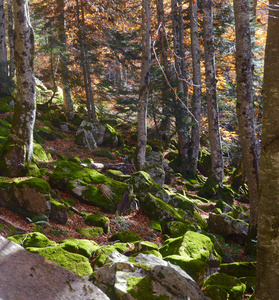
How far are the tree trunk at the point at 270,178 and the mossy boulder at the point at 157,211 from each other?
6.17 meters

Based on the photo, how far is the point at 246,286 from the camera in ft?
16.1

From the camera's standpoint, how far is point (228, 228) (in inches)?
350

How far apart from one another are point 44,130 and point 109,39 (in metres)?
7.11

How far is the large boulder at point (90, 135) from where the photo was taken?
16094 mm

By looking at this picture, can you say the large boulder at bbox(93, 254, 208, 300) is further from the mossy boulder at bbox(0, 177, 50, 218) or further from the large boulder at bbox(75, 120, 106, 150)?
the large boulder at bbox(75, 120, 106, 150)

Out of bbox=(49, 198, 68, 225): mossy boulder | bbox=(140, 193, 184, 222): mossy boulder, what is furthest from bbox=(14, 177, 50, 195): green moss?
bbox=(140, 193, 184, 222): mossy boulder

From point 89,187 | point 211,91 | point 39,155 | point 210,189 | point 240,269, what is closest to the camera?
point 240,269

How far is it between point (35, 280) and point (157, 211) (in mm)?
6561

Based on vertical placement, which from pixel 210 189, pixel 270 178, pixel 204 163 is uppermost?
pixel 270 178

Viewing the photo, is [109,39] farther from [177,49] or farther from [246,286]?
[246,286]

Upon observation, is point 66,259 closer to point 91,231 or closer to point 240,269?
point 91,231

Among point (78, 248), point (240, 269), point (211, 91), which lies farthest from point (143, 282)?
point (211, 91)

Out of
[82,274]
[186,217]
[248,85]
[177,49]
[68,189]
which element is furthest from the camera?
[177,49]

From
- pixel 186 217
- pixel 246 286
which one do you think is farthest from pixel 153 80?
pixel 246 286
